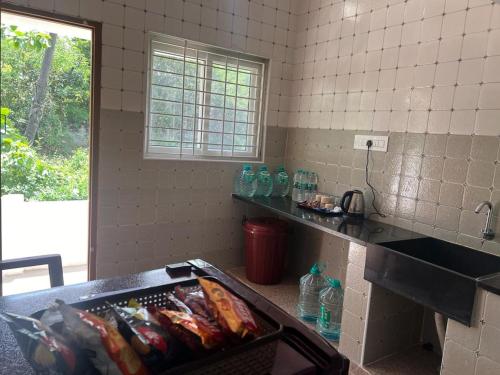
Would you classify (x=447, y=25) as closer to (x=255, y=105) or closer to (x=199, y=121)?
(x=255, y=105)

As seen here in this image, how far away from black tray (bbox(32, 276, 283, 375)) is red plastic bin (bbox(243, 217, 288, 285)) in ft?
6.49

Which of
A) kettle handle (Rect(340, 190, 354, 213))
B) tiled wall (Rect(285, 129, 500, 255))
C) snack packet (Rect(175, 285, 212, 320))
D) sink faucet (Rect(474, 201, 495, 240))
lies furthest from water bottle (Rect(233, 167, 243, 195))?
snack packet (Rect(175, 285, 212, 320))

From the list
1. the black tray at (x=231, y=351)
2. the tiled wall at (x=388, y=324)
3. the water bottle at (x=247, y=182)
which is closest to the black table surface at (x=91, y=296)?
the black tray at (x=231, y=351)

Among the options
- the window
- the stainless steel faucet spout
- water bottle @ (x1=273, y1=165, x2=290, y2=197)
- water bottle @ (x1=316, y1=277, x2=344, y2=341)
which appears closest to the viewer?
the stainless steel faucet spout

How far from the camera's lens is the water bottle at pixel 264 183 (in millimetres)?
2953

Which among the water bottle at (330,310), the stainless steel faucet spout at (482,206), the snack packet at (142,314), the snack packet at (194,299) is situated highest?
the stainless steel faucet spout at (482,206)

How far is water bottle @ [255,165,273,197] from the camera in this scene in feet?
9.69

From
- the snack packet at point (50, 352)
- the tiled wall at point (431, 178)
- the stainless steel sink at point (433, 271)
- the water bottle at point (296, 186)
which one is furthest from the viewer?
the water bottle at point (296, 186)

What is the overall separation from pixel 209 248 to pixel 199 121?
991 millimetres

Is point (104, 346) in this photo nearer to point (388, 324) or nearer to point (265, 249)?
point (388, 324)

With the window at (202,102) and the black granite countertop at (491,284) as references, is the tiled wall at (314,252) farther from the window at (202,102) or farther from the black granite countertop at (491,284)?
the black granite countertop at (491,284)

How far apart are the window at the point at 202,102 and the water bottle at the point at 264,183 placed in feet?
0.49

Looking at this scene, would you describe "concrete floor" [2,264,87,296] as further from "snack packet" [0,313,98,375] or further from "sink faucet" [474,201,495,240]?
Answer: "sink faucet" [474,201,495,240]

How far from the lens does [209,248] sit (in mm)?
2938
